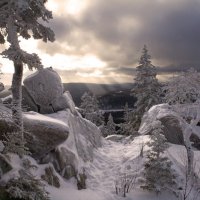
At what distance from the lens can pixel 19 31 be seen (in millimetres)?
18188

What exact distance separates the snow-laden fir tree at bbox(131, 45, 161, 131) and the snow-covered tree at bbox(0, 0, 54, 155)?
2631 centimetres

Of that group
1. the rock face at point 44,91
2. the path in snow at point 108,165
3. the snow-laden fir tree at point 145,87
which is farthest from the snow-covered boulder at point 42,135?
the snow-laden fir tree at point 145,87

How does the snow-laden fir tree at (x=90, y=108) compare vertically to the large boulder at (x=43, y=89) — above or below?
below

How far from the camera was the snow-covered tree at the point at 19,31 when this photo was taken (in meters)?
17.1

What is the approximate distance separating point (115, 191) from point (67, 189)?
312 cm

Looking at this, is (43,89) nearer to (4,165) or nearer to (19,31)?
(19,31)

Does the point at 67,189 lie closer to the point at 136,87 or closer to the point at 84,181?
the point at 84,181

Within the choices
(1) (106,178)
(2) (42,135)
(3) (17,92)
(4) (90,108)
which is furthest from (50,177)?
(4) (90,108)

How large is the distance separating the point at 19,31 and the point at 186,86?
38.5 feet

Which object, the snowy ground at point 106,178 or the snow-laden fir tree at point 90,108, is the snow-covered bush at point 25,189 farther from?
the snow-laden fir tree at point 90,108

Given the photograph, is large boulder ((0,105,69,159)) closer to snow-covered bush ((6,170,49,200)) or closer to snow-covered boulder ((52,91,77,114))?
snow-covered bush ((6,170,49,200))

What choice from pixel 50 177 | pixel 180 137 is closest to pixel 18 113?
pixel 50 177

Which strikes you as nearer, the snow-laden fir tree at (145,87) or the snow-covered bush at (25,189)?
the snow-covered bush at (25,189)

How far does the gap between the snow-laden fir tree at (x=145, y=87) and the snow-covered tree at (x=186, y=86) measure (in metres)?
18.6
